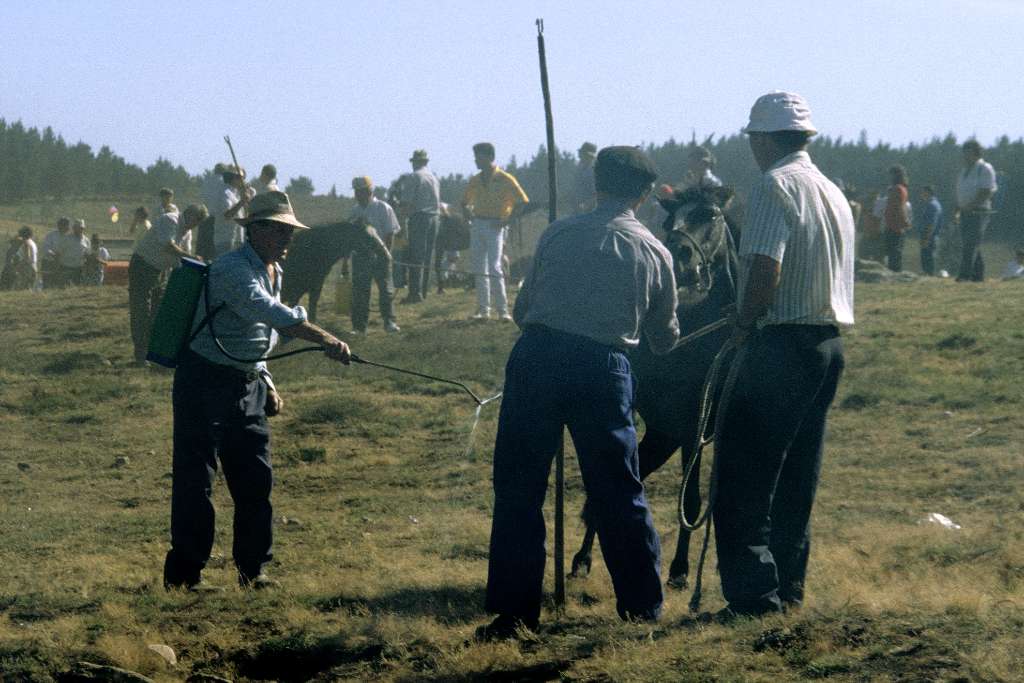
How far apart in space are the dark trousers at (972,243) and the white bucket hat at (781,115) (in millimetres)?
13626

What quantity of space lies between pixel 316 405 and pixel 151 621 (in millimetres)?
6836

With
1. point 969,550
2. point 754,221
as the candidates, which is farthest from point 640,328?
point 969,550

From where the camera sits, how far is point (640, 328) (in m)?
5.63

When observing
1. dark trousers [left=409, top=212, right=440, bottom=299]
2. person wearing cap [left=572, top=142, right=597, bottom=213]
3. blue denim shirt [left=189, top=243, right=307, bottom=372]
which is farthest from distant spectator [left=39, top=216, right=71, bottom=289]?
blue denim shirt [left=189, top=243, right=307, bottom=372]

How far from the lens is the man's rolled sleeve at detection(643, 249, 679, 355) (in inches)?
217

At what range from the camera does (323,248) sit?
1664cm

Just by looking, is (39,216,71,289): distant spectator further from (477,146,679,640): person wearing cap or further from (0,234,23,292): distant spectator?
(477,146,679,640): person wearing cap

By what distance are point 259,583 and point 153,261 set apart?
884 cm

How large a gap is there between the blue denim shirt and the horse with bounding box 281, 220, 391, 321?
10061 millimetres

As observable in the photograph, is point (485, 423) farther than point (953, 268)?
No

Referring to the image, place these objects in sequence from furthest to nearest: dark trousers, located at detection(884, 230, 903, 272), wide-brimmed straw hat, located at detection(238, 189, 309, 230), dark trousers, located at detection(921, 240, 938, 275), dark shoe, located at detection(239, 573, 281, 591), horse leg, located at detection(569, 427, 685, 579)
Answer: dark trousers, located at detection(921, 240, 938, 275), dark trousers, located at detection(884, 230, 903, 272), horse leg, located at detection(569, 427, 685, 579), dark shoe, located at detection(239, 573, 281, 591), wide-brimmed straw hat, located at detection(238, 189, 309, 230)

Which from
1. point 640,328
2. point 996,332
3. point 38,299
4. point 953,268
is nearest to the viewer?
point 640,328

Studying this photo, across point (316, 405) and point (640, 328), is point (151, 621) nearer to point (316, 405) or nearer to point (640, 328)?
point (640, 328)

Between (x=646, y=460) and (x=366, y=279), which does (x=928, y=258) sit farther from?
(x=646, y=460)
